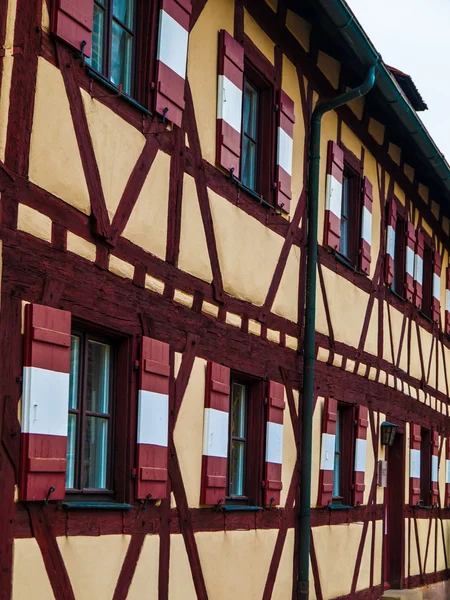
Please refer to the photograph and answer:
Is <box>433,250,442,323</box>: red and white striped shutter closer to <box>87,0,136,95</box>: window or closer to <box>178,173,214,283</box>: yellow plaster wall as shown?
<box>178,173,214,283</box>: yellow plaster wall

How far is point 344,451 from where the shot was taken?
573 inches

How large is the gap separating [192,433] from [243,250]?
72.5 inches

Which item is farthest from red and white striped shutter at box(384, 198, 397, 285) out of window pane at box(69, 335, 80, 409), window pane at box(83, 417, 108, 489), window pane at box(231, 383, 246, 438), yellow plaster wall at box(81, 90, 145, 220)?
window pane at box(69, 335, 80, 409)

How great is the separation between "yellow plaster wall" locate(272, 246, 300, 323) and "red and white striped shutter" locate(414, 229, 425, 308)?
6006mm

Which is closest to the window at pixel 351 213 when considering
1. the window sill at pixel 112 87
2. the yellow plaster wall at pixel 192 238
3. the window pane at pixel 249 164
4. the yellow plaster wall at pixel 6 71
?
the window pane at pixel 249 164

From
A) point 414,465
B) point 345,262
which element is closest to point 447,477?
point 414,465

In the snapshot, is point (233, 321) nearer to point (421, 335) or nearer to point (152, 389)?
point (152, 389)

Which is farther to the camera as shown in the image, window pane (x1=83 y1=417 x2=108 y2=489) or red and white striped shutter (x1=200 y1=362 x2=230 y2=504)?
red and white striped shutter (x1=200 y1=362 x2=230 y2=504)

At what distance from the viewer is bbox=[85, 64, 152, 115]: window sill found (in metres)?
8.19

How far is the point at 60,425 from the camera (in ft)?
25.0

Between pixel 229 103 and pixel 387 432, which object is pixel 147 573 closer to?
pixel 229 103

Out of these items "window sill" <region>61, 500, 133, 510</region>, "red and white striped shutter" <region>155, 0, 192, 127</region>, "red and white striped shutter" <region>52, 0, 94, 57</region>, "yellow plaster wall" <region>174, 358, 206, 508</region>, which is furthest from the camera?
"yellow plaster wall" <region>174, 358, 206, 508</region>

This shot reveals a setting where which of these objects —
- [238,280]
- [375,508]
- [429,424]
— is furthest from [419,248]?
[238,280]

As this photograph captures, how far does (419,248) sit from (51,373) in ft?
38.1
